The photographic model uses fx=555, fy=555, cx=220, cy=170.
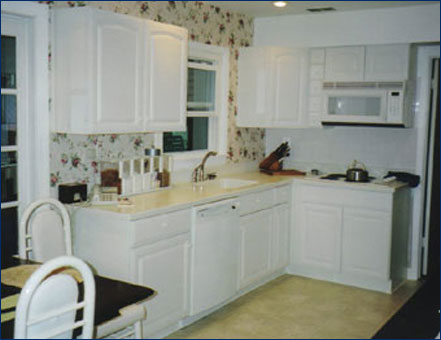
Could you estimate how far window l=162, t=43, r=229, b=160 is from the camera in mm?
4691

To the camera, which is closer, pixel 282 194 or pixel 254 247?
pixel 254 247

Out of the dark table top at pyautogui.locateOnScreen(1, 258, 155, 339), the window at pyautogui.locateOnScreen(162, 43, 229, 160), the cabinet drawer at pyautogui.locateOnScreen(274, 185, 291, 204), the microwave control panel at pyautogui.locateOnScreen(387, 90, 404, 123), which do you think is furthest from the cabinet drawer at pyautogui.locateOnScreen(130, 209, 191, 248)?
the microwave control panel at pyautogui.locateOnScreen(387, 90, 404, 123)

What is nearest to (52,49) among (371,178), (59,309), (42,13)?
(42,13)

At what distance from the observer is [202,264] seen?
3.78 meters

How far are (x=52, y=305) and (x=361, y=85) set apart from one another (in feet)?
11.7

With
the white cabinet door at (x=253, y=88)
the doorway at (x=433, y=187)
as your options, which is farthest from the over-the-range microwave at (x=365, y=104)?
the white cabinet door at (x=253, y=88)

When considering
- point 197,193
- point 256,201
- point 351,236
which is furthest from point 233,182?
point 351,236

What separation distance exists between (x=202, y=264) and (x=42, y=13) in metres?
1.89

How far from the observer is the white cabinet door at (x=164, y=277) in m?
3.28

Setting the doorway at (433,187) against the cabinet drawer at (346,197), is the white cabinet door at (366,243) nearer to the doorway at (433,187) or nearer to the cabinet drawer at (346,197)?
the cabinet drawer at (346,197)

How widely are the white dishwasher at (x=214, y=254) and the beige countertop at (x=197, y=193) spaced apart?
9 cm

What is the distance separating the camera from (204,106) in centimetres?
495

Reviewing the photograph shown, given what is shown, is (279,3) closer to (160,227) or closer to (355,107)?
(355,107)

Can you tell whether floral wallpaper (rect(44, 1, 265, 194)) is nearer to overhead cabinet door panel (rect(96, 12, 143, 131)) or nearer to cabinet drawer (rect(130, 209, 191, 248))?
overhead cabinet door panel (rect(96, 12, 143, 131))
